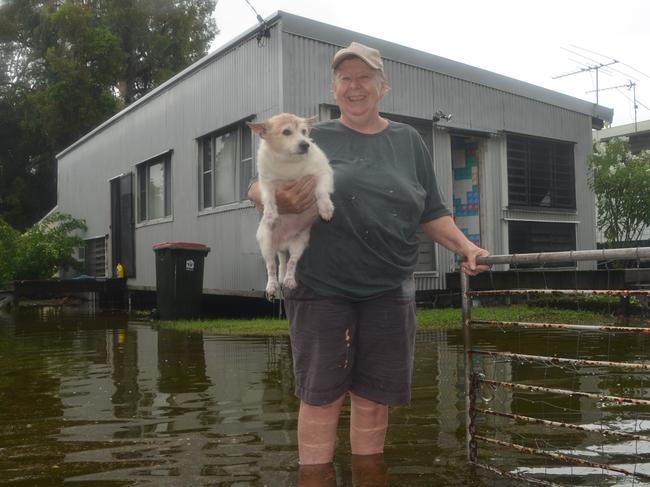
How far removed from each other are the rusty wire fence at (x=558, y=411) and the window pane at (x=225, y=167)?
20.9ft

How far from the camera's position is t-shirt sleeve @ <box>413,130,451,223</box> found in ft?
8.69

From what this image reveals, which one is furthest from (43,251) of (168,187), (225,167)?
(225,167)

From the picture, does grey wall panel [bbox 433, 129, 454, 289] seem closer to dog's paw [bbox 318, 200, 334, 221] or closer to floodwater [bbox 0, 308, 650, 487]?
floodwater [bbox 0, 308, 650, 487]

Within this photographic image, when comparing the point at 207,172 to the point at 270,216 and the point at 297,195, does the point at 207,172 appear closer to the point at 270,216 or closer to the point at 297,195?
the point at 270,216

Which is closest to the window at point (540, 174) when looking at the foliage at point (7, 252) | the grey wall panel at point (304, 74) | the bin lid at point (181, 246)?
the grey wall panel at point (304, 74)

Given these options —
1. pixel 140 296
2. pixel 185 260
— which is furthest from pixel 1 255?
pixel 185 260

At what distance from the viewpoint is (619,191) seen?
552 inches

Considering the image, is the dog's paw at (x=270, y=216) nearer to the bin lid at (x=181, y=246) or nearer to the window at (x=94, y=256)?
the bin lid at (x=181, y=246)

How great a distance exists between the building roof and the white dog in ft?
22.9

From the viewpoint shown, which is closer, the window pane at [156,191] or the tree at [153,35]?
the window pane at [156,191]

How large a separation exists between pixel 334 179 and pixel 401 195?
0.26 metres

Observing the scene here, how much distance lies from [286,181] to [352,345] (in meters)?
0.72

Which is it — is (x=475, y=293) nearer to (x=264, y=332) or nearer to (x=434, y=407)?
(x=434, y=407)

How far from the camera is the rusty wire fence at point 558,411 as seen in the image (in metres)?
2.54
